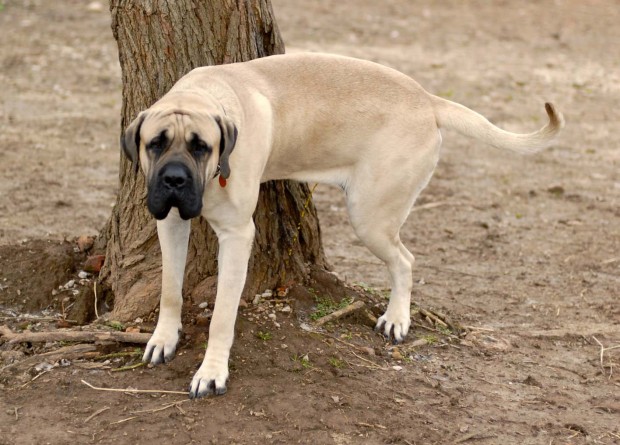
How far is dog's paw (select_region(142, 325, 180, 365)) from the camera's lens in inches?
178

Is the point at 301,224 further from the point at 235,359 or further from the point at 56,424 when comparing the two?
the point at 56,424

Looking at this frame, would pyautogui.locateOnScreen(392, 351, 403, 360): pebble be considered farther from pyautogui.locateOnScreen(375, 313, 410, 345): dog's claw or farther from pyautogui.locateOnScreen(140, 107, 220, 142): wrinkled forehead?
pyautogui.locateOnScreen(140, 107, 220, 142): wrinkled forehead

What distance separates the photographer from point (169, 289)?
461 cm

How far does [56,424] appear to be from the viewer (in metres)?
4.07

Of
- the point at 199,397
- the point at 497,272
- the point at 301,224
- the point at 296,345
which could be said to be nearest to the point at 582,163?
the point at 497,272

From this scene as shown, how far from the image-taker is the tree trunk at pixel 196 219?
477 cm

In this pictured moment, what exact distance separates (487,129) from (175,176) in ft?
6.44

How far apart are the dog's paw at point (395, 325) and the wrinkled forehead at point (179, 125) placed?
5.76 feet

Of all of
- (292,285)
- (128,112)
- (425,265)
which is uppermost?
(128,112)

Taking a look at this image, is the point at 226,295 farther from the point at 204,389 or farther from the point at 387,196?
the point at 387,196

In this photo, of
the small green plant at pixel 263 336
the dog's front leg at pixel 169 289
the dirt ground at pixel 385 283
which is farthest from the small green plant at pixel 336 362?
the dog's front leg at pixel 169 289

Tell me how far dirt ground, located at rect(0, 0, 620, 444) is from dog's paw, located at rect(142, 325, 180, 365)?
6 centimetres

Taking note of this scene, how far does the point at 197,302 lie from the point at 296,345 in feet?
2.07

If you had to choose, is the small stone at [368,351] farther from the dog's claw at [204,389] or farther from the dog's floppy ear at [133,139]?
the dog's floppy ear at [133,139]
